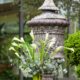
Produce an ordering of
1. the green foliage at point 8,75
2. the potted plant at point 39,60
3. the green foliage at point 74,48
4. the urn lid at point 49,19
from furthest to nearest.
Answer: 1. the green foliage at point 8,75
2. the green foliage at point 74,48
3. the urn lid at point 49,19
4. the potted plant at point 39,60

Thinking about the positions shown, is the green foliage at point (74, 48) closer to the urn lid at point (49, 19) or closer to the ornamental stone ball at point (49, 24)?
the ornamental stone ball at point (49, 24)

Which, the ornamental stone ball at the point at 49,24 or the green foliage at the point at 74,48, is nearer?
the ornamental stone ball at the point at 49,24

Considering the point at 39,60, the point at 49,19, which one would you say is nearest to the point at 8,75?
the point at 49,19

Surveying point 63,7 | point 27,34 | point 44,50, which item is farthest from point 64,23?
point 27,34

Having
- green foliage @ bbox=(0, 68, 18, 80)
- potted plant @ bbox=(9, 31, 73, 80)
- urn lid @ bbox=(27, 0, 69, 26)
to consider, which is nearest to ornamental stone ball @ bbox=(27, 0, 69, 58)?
urn lid @ bbox=(27, 0, 69, 26)

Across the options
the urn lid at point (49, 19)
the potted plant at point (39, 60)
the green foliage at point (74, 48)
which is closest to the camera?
the potted plant at point (39, 60)

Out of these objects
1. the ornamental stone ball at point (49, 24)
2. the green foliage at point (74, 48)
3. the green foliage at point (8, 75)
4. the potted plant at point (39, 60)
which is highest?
the ornamental stone ball at point (49, 24)

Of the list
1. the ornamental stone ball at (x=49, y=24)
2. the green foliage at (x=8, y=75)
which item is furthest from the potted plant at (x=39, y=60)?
the green foliage at (x=8, y=75)

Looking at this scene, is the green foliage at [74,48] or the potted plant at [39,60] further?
the green foliage at [74,48]

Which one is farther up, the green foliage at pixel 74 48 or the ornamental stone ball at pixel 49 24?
the ornamental stone ball at pixel 49 24

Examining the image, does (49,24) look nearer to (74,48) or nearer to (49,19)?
(49,19)

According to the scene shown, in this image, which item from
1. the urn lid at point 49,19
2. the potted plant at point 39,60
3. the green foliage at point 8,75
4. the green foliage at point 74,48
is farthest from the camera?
the green foliage at point 8,75

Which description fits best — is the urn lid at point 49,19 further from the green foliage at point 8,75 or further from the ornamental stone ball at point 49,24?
the green foliage at point 8,75

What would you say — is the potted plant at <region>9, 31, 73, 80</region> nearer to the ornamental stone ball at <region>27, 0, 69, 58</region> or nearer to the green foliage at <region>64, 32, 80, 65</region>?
the ornamental stone ball at <region>27, 0, 69, 58</region>
